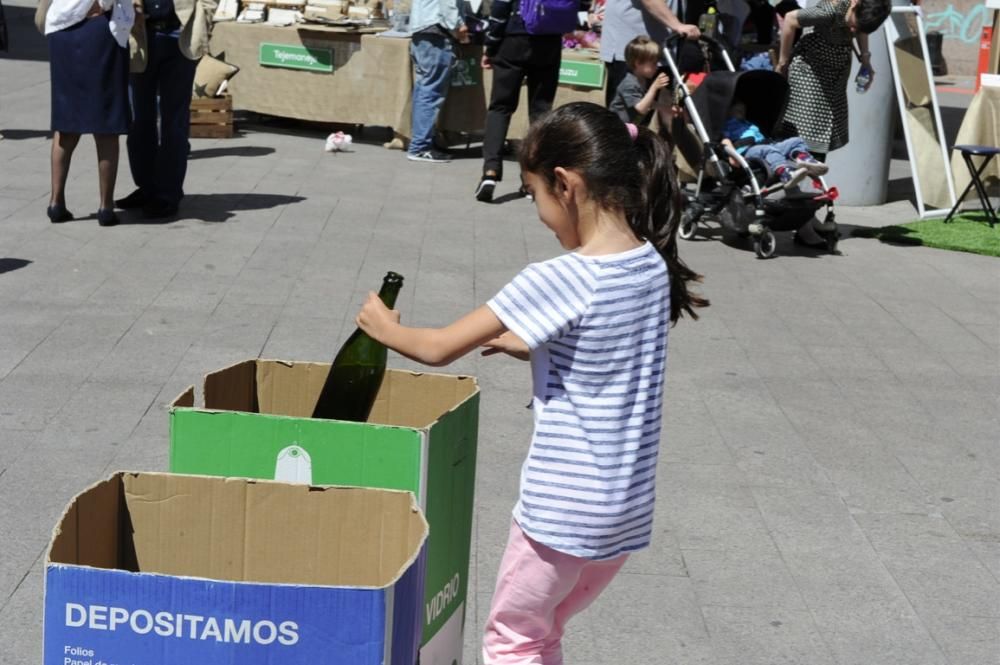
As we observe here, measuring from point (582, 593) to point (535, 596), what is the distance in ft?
0.46

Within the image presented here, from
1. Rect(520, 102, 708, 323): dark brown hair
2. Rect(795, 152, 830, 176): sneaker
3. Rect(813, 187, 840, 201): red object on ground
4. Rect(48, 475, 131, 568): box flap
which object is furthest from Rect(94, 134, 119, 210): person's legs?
Rect(48, 475, 131, 568): box flap

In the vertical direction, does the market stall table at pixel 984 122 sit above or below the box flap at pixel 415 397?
below

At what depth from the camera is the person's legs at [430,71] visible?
466 inches

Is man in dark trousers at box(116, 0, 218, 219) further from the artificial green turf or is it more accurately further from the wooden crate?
the artificial green turf

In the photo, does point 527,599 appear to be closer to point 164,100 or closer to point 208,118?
point 164,100

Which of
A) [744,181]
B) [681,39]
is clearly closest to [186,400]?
[744,181]

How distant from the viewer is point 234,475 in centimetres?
280

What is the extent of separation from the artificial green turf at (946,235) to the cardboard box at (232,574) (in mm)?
8577

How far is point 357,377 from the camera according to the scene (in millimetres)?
3387

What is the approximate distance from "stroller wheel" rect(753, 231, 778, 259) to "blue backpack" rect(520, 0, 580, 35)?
235cm

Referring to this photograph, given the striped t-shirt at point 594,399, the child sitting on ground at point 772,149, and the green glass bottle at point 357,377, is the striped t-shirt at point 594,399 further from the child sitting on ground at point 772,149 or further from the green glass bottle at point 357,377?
the child sitting on ground at point 772,149

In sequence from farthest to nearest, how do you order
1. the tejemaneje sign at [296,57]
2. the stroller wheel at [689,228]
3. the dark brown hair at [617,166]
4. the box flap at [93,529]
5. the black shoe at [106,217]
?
the tejemaneje sign at [296,57] → the stroller wheel at [689,228] → the black shoe at [106,217] → the dark brown hair at [617,166] → the box flap at [93,529]

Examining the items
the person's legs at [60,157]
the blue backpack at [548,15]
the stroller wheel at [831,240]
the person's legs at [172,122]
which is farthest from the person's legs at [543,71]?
the person's legs at [60,157]

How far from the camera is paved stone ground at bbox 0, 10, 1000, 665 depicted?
14.2ft
